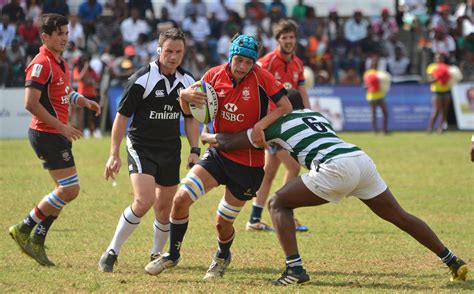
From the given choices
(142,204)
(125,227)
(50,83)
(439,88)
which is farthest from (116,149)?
(439,88)

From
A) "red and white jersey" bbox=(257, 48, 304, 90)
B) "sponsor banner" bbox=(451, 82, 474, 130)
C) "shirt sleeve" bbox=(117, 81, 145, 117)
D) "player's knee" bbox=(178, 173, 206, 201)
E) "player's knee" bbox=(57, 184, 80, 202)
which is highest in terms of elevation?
"shirt sleeve" bbox=(117, 81, 145, 117)

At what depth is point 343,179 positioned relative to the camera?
23.3 ft

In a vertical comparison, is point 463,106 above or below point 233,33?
below

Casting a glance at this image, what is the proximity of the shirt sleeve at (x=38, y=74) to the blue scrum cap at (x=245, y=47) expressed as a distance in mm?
1867

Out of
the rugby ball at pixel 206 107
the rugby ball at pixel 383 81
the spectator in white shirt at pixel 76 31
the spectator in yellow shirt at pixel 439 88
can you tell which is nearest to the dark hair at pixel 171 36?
the rugby ball at pixel 206 107

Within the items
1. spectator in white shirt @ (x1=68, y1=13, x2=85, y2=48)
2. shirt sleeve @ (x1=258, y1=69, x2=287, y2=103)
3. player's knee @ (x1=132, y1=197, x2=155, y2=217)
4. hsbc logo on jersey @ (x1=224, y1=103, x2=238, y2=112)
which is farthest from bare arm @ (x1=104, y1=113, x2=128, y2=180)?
spectator in white shirt @ (x1=68, y1=13, x2=85, y2=48)

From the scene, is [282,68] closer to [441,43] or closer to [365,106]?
[365,106]

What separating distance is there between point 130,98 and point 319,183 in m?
1.90

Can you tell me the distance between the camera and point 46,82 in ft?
27.1

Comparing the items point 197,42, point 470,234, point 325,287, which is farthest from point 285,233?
point 197,42

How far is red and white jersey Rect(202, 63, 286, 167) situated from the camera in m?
7.69

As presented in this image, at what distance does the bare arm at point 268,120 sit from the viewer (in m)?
7.35

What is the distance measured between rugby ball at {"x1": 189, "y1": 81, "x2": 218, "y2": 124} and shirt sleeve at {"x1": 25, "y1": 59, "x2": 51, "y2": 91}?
154 centimetres

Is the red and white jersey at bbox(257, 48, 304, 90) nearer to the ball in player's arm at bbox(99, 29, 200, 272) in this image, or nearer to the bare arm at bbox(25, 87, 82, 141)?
the ball in player's arm at bbox(99, 29, 200, 272)
